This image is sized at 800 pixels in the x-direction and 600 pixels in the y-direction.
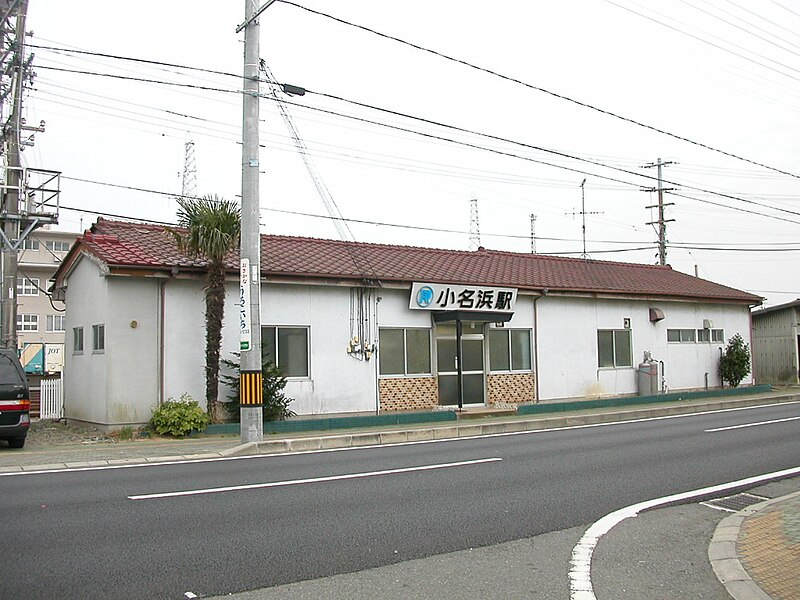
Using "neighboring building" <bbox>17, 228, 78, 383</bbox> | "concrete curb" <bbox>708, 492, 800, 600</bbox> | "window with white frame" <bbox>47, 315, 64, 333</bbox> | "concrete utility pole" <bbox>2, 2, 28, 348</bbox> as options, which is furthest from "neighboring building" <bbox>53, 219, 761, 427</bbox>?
"window with white frame" <bbox>47, 315, 64, 333</bbox>

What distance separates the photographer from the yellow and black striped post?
15.2 metres

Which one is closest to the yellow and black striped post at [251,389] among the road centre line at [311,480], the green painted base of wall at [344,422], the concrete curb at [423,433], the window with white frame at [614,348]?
the concrete curb at [423,433]

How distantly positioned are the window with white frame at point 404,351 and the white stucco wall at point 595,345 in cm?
426

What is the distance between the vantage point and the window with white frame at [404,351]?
2148 centimetres

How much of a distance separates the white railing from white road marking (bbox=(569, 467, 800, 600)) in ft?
54.2

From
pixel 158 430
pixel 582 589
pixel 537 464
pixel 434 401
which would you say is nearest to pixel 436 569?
pixel 582 589

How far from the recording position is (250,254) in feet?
50.9

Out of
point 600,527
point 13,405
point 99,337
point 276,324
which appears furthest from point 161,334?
point 600,527

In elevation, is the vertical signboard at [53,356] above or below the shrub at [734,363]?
above

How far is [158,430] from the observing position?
16.9m

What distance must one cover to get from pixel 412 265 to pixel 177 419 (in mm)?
9003

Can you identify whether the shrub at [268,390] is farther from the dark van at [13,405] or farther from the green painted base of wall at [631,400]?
the green painted base of wall at [631,400]

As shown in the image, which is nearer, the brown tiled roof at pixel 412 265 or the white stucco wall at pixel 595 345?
the brown tiled roof at pixel 412 265

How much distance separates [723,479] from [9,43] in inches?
978
